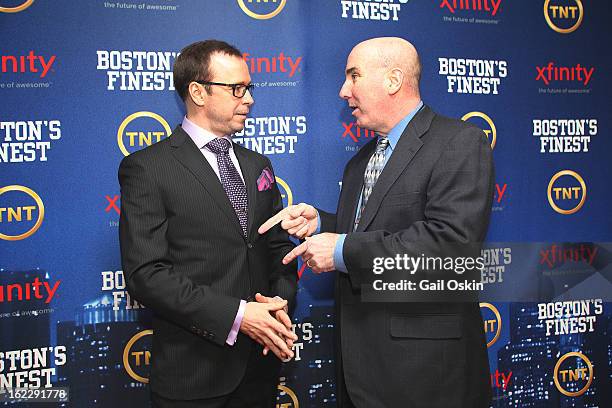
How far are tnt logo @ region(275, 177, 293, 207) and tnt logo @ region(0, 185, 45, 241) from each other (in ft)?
3.83

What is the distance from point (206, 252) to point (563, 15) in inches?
108

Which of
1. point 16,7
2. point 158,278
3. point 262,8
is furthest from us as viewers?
point 262,8

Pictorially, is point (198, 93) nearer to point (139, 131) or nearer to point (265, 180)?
point (265, 180)

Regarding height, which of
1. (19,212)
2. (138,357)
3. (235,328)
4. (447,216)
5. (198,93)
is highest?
(198,93)

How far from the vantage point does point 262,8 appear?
3.07 meters

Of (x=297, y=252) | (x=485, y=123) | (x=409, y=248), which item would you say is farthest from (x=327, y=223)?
(x=485, y=123)

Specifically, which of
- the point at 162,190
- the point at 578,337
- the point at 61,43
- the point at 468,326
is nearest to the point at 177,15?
the point at 61,43

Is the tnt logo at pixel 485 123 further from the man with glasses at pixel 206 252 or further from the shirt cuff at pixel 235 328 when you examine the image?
the shirt cuff at pixel 235 328

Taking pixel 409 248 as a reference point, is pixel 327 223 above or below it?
above

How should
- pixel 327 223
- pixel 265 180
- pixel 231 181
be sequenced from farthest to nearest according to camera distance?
pixel 327 223, pixel 265 180, pixel 231 181

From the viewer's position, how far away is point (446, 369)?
2.05 metres

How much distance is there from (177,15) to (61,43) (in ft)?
1.87

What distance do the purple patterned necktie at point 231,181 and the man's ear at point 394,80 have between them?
2.19 ft

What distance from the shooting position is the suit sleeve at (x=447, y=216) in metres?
1.97
